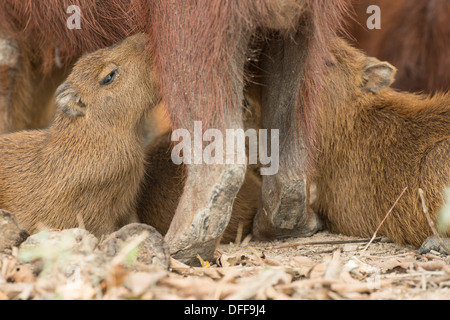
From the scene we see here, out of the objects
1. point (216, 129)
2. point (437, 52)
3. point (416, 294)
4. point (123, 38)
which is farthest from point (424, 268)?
point (437, 52)

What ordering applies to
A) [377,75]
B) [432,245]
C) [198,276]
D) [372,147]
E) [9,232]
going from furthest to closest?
[377,75]
[372,147]
[432,245]
[9,232]
[198,276]

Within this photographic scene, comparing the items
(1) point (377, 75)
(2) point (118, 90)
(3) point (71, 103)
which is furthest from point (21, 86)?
(1) point (377, 75)

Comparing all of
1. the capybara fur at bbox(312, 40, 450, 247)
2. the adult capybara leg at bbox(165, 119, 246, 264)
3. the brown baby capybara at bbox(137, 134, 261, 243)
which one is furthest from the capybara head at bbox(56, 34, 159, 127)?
the capybara fur at bbox(312, 40, 450, 247)

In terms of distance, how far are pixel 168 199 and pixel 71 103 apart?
736mm

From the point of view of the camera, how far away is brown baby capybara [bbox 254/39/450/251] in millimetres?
3045

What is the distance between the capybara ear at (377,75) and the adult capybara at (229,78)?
62 cm

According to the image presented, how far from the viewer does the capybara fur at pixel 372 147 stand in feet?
9.98

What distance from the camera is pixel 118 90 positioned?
3.04m

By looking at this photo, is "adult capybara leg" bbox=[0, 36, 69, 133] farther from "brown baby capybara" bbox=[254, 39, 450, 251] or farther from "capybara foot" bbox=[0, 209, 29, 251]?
"brown baby capybara" bbox=[254, 39, 450, 251]

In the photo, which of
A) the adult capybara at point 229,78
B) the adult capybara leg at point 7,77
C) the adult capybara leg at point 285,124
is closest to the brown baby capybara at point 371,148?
the adult capybara leg at point 285,124

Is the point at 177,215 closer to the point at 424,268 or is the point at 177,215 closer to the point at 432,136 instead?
the point at 424,268

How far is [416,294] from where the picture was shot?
6.86 ft

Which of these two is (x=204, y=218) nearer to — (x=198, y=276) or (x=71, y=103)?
(x=198, y=276)

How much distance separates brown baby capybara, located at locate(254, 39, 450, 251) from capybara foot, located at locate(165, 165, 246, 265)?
Answer: 692 millimetres
